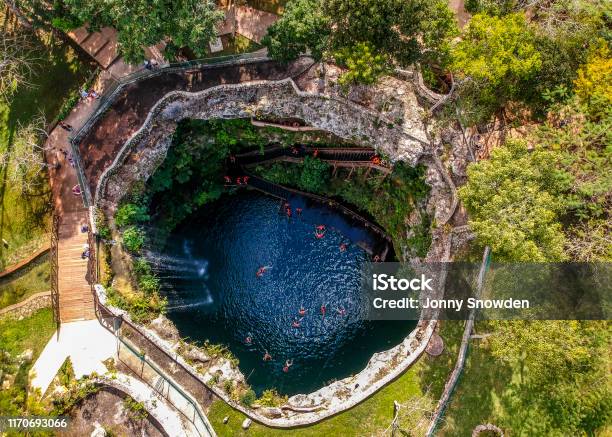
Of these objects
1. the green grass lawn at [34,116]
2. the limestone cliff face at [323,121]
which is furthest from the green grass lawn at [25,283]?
the limestone cliff face at [323,121]

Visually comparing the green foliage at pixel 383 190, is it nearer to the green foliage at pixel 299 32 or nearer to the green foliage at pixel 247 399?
the green foliage at pixel 299 32

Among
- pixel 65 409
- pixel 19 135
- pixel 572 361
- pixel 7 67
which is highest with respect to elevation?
pixel 7 67

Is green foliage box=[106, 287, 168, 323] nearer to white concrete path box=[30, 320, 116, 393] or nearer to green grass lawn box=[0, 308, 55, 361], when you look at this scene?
white concrete path box=[30, 320, 116, 393]

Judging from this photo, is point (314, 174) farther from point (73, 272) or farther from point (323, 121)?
point (73, 272)

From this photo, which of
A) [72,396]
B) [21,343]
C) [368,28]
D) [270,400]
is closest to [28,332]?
[21,343]

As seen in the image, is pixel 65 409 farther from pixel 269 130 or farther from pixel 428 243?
pixel 428 243

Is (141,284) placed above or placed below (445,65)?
below

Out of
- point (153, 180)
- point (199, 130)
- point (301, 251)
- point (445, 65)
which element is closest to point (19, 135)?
point (153, 180)
